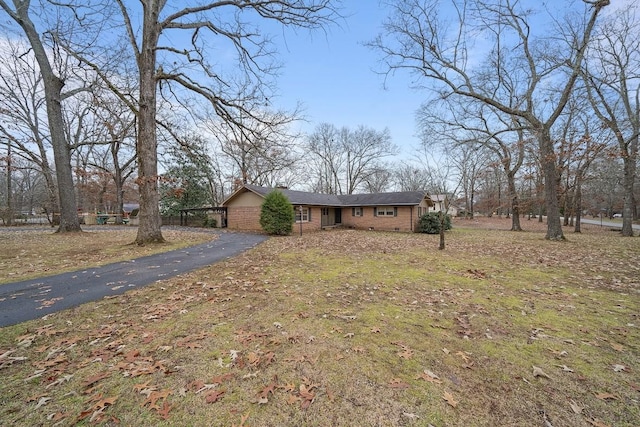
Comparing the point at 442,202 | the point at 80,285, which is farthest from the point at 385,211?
the point at 80,285

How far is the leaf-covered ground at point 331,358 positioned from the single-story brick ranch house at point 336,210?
14.8 meters

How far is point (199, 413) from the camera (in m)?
2.20

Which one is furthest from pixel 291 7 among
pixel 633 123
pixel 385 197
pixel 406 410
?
pixel 633 123

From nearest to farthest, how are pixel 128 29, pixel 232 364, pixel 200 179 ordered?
pixel 232 364 < pixel 128 29 < pixel 200 179

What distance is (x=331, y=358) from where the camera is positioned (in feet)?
9.84

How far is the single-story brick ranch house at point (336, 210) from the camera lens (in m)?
20.6

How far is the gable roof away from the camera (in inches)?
809

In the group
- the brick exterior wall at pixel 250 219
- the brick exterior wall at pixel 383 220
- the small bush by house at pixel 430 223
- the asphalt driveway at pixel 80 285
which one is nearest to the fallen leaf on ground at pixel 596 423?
the asphalt driveway at pixel 80 285

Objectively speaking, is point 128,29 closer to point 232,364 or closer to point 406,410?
point 232,364

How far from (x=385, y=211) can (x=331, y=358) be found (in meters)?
20.3

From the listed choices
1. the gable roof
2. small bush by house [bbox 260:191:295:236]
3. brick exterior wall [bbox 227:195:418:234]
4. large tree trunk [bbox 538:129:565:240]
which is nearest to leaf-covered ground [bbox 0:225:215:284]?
small bush by house [bbox 260:191:295:236]

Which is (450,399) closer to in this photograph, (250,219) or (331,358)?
(331,358)

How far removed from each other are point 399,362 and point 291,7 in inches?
439

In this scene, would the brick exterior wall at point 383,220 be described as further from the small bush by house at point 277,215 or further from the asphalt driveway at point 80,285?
the asphalt driveway at point 80,285
